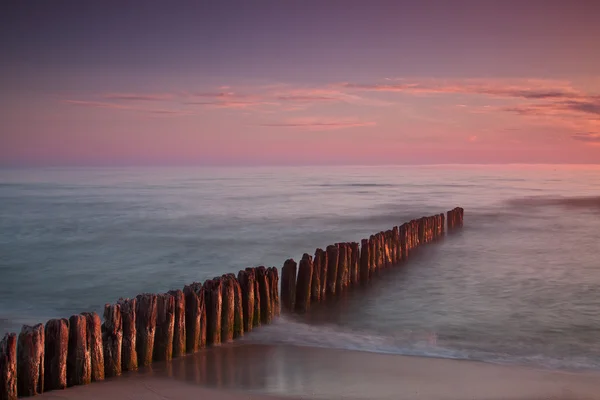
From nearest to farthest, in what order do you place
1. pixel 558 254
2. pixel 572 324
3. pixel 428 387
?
pixel 428 387 → pixel 572 324 → pixel 558 254

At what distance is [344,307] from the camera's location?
1114 cm

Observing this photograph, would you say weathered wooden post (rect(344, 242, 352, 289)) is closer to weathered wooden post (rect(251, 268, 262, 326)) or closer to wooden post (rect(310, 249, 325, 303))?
wooden post (rect(310, 249, 325, 303))

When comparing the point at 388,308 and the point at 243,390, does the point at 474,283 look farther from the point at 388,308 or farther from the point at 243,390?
the point at 243,390

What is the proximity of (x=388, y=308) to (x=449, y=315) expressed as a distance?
109 cm

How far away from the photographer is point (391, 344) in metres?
9.02

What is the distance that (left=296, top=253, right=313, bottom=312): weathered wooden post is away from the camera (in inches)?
422

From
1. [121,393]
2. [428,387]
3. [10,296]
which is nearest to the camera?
[121,393]

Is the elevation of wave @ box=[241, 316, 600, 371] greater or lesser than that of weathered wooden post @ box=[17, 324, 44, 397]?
lesser

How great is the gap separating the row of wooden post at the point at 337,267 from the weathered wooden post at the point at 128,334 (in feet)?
12.7

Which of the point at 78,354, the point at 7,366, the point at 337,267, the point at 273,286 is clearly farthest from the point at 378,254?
the point at 7,366

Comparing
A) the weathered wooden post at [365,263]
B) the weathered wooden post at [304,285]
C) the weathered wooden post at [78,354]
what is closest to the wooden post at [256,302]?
the weathered wooden post at [304,285]

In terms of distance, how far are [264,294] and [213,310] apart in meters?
1.38

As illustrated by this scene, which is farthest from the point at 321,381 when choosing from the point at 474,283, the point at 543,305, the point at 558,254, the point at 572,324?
the point at 558,254

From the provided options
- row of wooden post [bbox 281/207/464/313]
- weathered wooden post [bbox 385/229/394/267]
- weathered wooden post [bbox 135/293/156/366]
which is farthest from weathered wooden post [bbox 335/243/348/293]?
weathered wooden post [bbox 135/293/156/366]
